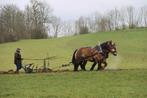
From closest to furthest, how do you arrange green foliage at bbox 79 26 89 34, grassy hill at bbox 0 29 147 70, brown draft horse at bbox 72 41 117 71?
brown draft horse at bbox 72 41 117 71 → grassy hill at bbox 0 29 147 70 → green foliage at bbox 79 26 89 34

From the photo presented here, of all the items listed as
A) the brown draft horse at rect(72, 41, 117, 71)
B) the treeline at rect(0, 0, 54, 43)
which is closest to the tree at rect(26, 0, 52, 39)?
the treeline at rect(0, 0, 54, 43)

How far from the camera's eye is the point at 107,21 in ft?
412

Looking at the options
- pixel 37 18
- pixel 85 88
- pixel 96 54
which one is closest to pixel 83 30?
pixel 37 18

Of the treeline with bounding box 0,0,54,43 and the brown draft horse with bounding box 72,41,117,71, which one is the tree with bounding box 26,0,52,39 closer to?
the treeline with bounding box 0,0,54,43

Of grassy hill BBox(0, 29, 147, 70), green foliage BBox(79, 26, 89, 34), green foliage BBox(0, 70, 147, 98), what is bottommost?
grassy hill BBox(0, 29, 147, 70)

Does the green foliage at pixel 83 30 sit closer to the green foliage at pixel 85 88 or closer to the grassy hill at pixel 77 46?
the grassy hill at pixel 77 46

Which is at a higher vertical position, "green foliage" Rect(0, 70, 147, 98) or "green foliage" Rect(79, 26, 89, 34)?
"green foliage" Rect(79, 26, 89, 34)

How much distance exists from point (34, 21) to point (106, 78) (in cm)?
9192

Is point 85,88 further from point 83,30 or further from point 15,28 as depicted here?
point 83,30

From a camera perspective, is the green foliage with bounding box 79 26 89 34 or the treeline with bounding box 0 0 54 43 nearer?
the treeline with bounding box 0 0 54 43

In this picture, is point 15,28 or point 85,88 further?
point 15,28

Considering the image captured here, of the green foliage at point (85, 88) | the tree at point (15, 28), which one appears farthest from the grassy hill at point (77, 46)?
the green foliage at point (85, 88)

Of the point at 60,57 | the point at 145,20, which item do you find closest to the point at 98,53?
the point at 60,57

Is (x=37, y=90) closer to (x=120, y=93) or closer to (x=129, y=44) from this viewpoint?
(x=120, y=93)
